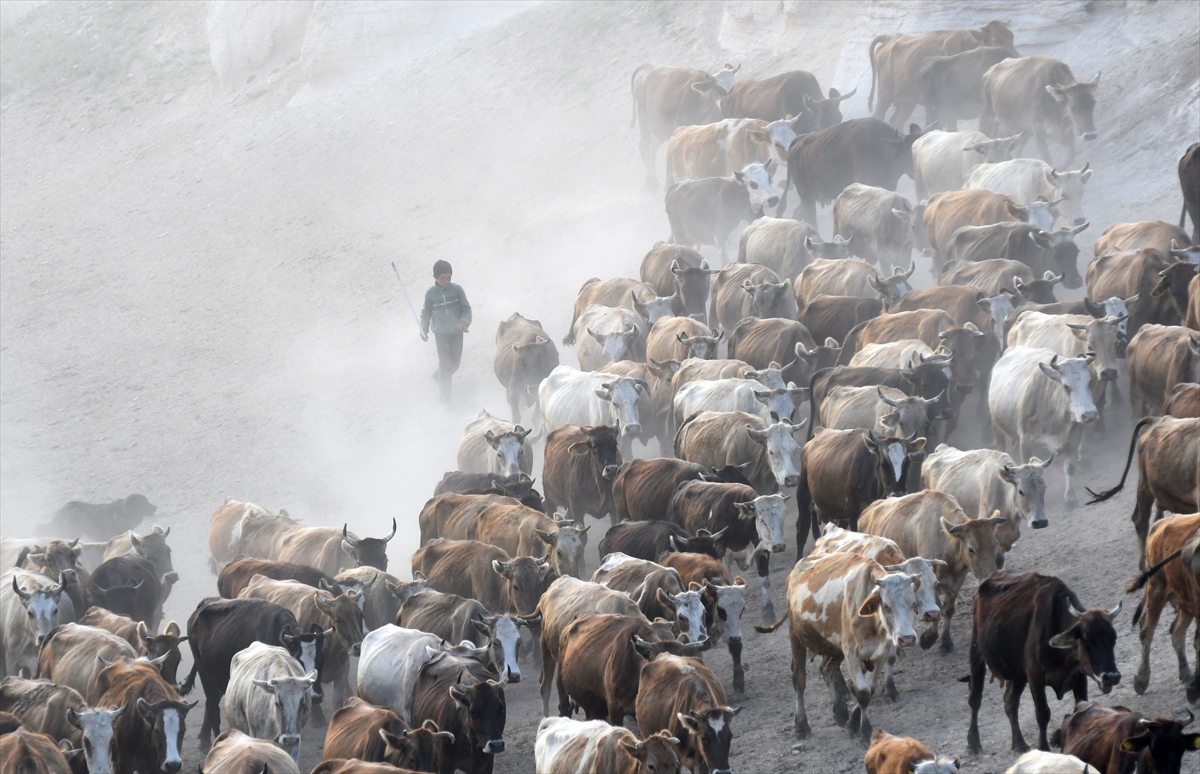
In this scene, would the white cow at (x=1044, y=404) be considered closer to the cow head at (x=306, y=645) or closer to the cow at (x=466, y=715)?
the cow at (x=466, y=715)

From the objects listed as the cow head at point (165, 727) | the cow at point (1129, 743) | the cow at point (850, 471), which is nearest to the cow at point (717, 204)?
the cow at point (850, 471)

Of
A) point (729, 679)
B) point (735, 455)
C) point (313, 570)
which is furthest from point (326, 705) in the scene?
point (735, 455)

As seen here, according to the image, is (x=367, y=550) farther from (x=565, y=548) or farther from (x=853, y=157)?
(x=853, y=157)

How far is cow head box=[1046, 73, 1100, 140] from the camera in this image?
62.0 ft

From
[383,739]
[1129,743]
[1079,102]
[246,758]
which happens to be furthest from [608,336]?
[1129,743]

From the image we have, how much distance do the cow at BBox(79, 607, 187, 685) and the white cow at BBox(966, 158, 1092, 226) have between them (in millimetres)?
11675

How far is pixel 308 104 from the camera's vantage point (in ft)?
103

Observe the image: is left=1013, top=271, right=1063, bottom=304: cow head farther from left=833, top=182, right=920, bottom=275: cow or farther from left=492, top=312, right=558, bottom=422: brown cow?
left=492, top=312, right=558, bottom=422: brown cow

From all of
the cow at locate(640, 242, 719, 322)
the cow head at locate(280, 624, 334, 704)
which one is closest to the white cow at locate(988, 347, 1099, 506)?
the cow at locate(640, 242, 719, 322)

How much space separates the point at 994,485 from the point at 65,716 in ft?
25.2

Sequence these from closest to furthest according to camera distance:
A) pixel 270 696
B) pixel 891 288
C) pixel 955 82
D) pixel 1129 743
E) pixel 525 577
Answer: pixel 1129 743
pixel 270 696
pixel 525 577
pixel 891 288
pixel 955 82

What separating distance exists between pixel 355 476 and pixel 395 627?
801 cm

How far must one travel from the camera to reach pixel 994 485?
11281mm

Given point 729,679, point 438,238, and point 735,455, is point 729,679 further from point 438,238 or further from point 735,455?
point 438,238
